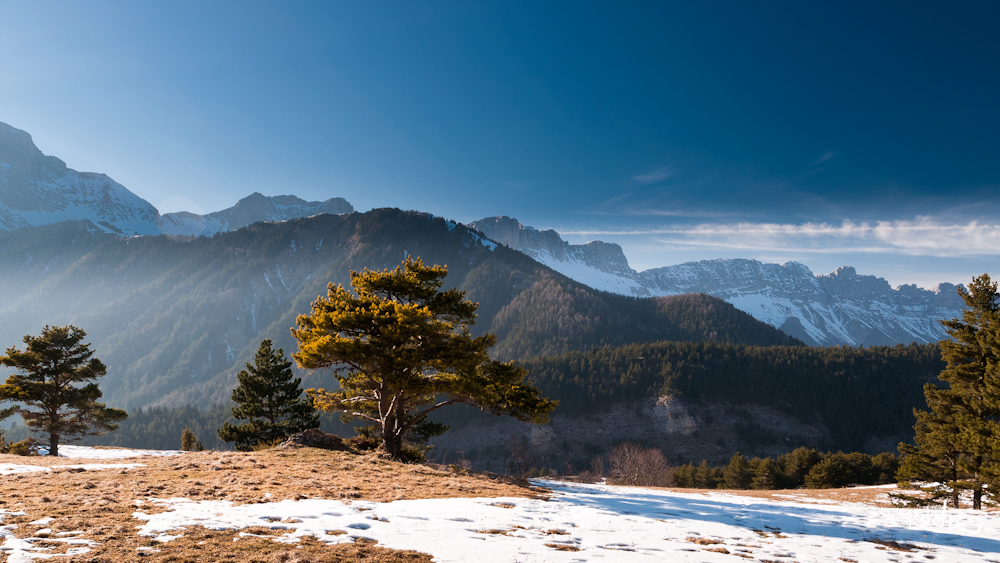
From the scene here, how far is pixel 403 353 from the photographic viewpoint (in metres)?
21.2

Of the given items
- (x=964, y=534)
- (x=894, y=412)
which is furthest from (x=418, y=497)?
(x=894, y=412)

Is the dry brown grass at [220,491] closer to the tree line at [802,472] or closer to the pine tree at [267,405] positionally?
the pine tree at [267,405]

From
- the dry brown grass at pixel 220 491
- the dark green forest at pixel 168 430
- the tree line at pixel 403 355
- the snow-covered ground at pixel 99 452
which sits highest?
the tree line at pixel 403 355

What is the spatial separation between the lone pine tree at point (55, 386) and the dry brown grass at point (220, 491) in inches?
649

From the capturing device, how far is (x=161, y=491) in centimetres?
1323

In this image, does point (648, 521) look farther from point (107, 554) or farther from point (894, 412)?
point (894, 412)

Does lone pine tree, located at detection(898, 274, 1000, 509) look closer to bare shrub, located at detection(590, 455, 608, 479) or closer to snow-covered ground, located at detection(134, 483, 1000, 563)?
snow-covered ground, located at detection(134, 483, 1000, 563)

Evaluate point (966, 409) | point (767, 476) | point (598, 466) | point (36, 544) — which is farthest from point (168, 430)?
point (966, 409)

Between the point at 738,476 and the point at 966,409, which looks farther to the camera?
the point at 738,476

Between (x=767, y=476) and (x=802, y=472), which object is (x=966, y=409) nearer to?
(x=767, y=476)

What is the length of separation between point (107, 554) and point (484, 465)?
167 metres

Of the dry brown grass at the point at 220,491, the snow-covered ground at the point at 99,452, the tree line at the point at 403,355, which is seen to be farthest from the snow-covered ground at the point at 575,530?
the snow-covered ground at the point at 99,452

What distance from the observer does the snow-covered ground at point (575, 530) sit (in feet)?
32.4

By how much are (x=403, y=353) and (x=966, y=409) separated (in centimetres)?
3070
